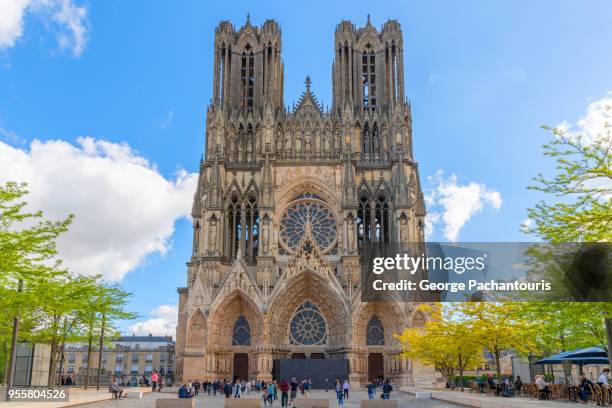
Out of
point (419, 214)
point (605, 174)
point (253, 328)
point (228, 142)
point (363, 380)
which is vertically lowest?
point (363, 380)

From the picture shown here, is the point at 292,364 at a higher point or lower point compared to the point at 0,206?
lower

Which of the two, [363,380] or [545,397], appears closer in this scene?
[545,397]

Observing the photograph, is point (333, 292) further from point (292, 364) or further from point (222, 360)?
point (222, 360)

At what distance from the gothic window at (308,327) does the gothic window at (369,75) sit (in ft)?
62.2

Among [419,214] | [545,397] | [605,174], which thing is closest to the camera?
[605,174]

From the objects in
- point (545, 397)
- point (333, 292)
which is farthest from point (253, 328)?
point (545, 397)

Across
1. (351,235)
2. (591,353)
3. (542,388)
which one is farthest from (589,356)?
(351,235)

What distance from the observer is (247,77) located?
2142 inches

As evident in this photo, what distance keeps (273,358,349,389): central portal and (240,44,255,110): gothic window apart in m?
23.9

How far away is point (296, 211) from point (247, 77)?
45.4ft

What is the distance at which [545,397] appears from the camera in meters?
24.8

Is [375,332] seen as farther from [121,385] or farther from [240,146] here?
[121,385]

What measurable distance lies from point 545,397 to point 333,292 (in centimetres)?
2105

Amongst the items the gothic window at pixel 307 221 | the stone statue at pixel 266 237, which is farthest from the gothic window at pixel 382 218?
the stone statue at pixel 266 237
